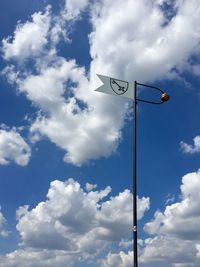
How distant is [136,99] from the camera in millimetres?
26516

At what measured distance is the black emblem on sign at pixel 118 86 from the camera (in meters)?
26.1

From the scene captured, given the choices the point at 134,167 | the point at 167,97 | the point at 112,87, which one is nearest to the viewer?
the point at 134,167

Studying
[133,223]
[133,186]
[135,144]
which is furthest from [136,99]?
[133,223]

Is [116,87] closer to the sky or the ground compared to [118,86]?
closer to the ground

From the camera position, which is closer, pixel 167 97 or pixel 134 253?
pixel 134 253

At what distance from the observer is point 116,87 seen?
86.0 feet

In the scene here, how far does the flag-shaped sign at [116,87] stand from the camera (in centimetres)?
2584

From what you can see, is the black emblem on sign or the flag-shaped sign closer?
the flag-shaped sign

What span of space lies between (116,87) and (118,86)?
0.17 m

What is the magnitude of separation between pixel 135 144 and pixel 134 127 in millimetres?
1113

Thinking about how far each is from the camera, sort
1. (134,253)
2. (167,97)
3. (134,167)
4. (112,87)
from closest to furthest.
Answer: (134,253) → (134,167) → (112,87) → (167,97)

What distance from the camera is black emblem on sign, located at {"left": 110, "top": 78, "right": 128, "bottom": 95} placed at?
1029 inches

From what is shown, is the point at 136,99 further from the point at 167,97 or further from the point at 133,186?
the point at 133,186

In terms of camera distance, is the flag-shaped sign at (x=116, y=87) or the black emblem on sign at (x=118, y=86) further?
the black emblem on sign at (x=118, y=86)
